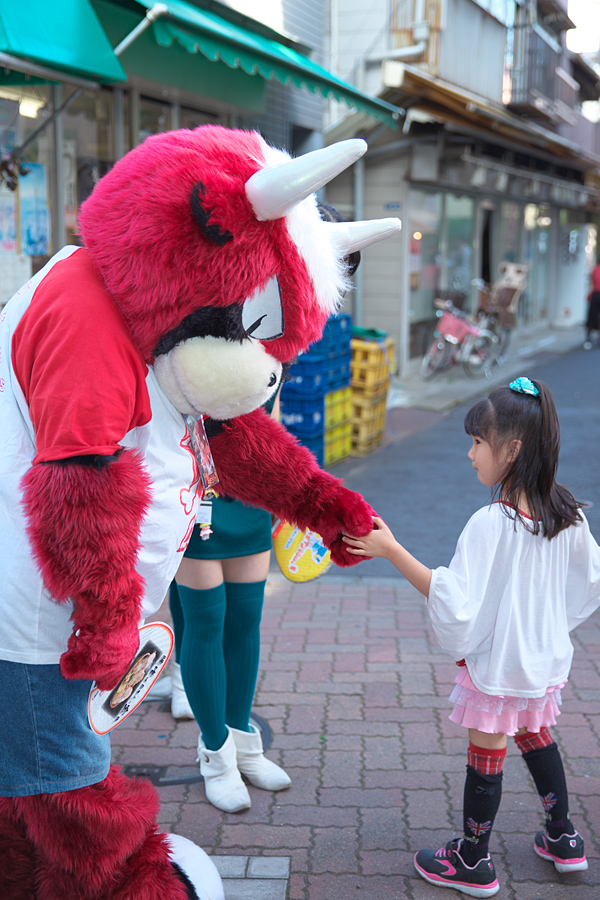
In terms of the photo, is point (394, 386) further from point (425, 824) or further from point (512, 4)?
point (425, 824)

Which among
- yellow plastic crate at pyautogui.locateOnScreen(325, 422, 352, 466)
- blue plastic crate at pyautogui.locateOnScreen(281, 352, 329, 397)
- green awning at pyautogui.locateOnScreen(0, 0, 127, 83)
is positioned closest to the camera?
green awning at pyautogui.locateOnScreen(0, 0, 127, 83)

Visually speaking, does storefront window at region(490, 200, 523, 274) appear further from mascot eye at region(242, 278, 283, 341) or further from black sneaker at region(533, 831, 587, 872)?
mascot eye at region(242, 278, 283, 341)

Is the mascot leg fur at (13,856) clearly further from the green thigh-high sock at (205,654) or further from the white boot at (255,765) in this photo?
the white boot at (255,765)

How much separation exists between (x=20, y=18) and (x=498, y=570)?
4.06 m

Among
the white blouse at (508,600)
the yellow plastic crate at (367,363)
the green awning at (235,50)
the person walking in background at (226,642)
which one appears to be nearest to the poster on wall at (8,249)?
the green awning at (235,50)

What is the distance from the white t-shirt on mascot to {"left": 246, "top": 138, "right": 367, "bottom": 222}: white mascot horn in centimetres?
39

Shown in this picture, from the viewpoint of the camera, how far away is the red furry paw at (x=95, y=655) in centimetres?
168

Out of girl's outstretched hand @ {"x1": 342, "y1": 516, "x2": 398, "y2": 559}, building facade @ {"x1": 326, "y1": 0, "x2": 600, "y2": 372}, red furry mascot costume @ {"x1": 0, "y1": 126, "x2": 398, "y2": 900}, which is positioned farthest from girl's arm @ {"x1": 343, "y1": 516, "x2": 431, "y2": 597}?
building facade @ {"x1": 326, "y1": 0, "x2": 600, "y2": 372}

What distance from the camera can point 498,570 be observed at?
2.39 meters

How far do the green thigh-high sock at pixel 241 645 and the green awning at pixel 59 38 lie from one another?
3158 millimetres

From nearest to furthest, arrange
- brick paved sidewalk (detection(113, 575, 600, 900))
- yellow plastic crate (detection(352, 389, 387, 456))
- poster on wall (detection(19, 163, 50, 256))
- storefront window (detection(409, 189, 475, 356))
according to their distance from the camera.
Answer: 1. brick paved sidewalk (detection(113, 575, 600, 900))
2. poster on wall (detection(19, 163, 50, 256))
3. yellow plastic crate (detection(352, 389, 387, 456))
4. storefront window (detection(409, 189, 475, 356))

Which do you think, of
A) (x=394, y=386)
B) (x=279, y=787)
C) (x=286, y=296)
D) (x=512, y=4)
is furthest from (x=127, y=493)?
(x=512, y=4)

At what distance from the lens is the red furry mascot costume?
65.6 inches

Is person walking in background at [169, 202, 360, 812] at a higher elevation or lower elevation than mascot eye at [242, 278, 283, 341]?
lower
